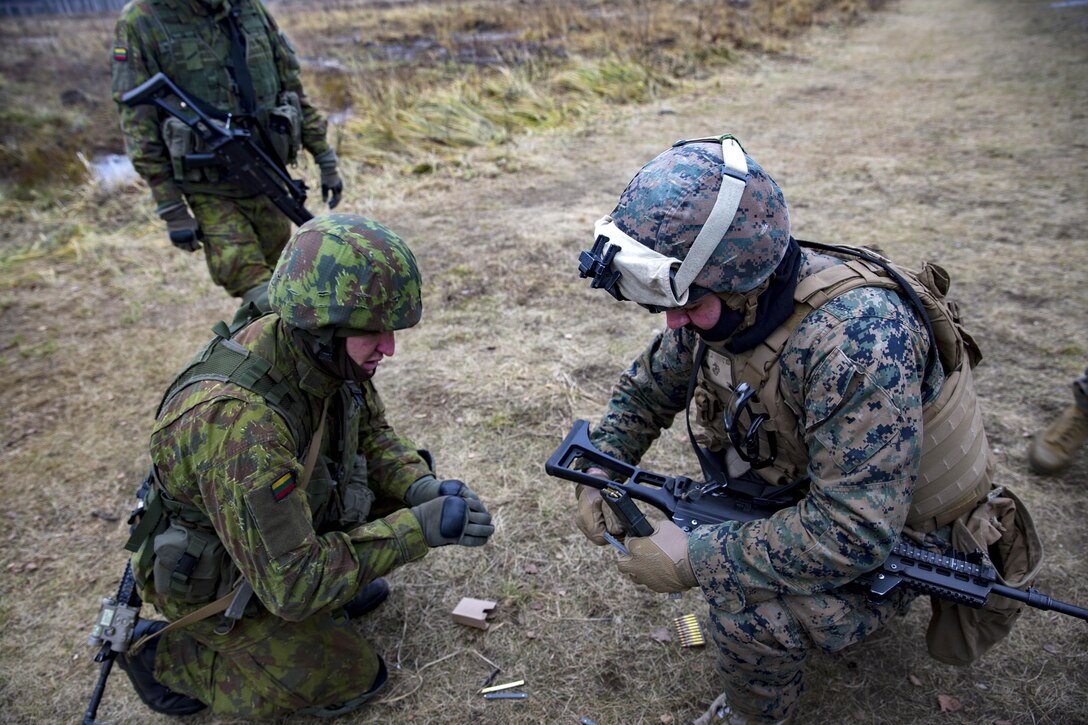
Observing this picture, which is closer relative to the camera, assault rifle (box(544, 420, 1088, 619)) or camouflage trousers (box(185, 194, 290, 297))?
assault rifle (box(544, 420, 1088, 619))

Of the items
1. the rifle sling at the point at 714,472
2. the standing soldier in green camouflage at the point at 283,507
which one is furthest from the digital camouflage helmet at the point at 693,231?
the standing soldier in green camouflage at the point at 283,507

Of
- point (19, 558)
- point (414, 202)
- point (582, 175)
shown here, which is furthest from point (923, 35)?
point (19, 558)

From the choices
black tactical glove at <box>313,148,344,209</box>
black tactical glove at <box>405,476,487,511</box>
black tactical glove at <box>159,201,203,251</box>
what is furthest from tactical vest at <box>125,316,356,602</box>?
black tactical glove at <box>313,148,344,209</box>

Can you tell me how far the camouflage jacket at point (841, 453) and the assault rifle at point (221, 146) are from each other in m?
3.42

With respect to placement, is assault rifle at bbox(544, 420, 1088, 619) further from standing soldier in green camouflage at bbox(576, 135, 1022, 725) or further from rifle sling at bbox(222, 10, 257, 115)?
rifle sling at bbox(222, 10, 257, 115)

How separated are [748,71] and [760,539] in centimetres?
1236

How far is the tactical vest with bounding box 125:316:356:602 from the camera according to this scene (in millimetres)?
2154

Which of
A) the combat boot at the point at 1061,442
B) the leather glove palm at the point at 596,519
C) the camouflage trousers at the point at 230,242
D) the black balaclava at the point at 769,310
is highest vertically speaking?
the black balaclava at the point at 769,310

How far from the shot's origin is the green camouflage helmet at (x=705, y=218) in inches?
72.2

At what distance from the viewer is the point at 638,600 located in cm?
293

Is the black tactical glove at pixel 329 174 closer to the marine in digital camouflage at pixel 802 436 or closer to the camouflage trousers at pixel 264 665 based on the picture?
the camouflage trousers at pixel 264 665

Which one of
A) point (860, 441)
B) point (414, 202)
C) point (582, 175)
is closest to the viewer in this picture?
→ point (860, 441)

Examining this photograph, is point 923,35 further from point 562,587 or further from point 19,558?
point 19,558

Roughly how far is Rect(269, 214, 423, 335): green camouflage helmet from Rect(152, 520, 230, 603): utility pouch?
804 mm
